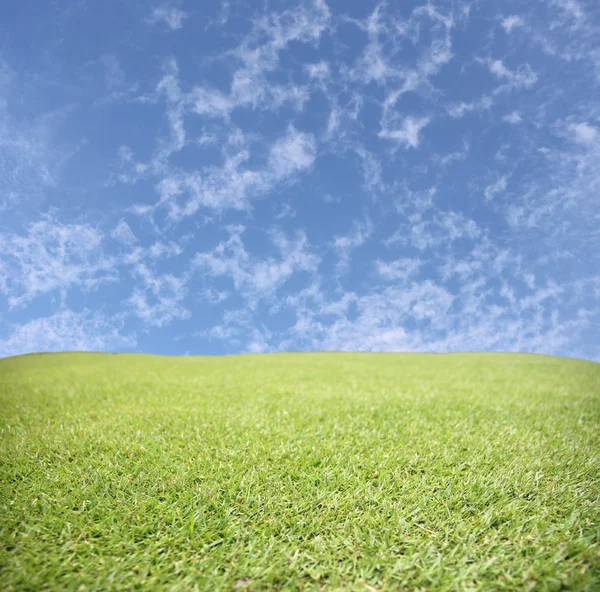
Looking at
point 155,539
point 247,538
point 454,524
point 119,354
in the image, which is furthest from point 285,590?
point 119,354

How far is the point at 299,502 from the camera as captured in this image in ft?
8.57

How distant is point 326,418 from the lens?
4793 millimetres

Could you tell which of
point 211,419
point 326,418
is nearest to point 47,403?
point 211,419

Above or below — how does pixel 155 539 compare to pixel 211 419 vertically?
below

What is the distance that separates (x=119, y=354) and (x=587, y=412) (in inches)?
852

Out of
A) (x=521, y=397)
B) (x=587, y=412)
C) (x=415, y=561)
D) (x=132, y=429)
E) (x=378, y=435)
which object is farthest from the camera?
(x=521, y=397)

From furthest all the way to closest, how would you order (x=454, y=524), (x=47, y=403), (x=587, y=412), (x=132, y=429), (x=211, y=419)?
1. (x=47, y=403)
2. (x=587, y=412)
3. (x=211, y=419)
4. (x=132, y=429)
5. (x=454, y=524)

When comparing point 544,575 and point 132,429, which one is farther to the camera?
point 132,429

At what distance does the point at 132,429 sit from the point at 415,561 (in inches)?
135

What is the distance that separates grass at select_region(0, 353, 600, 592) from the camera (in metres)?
2.02

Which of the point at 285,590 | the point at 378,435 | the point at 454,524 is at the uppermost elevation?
the point at 378,435

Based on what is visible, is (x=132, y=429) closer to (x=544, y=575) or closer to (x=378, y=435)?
(x=378, y=435)

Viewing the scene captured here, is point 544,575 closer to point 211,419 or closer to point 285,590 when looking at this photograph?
point 285,590

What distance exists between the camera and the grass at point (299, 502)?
6.61 ft
